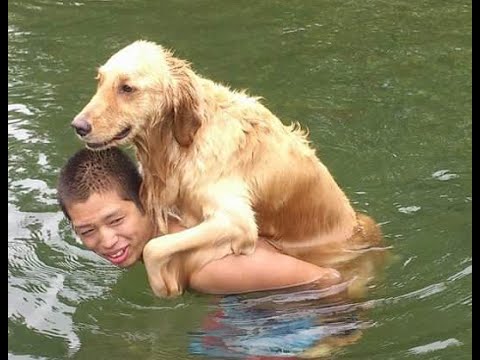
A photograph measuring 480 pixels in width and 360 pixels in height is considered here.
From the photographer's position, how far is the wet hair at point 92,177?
5.27 metres

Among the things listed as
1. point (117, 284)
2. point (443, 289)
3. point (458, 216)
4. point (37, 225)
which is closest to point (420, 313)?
point (443, 289)

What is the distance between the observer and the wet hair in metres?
A: 5.27

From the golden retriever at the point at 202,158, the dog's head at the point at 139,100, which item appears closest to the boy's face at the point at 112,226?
the golden retriever at the point at 202,158

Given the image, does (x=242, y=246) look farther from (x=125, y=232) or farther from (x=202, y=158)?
(x=125, y=232)

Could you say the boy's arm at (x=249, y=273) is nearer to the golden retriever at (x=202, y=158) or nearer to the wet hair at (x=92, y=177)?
the golden retriever at (x=202, y=158)

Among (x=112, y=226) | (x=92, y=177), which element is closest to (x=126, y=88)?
(x=92, y=177)

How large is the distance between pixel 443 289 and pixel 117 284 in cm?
206

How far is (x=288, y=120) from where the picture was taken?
8031 mm

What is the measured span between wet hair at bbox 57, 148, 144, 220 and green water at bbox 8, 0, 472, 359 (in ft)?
2.85

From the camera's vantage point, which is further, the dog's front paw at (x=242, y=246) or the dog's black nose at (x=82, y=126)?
the dog's front paw at (x=242, y=246)

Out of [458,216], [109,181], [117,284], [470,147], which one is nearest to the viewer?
[109,181]

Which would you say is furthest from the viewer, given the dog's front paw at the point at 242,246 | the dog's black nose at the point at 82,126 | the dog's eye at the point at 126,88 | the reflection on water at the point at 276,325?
the reflection on water at the point at 276,325
